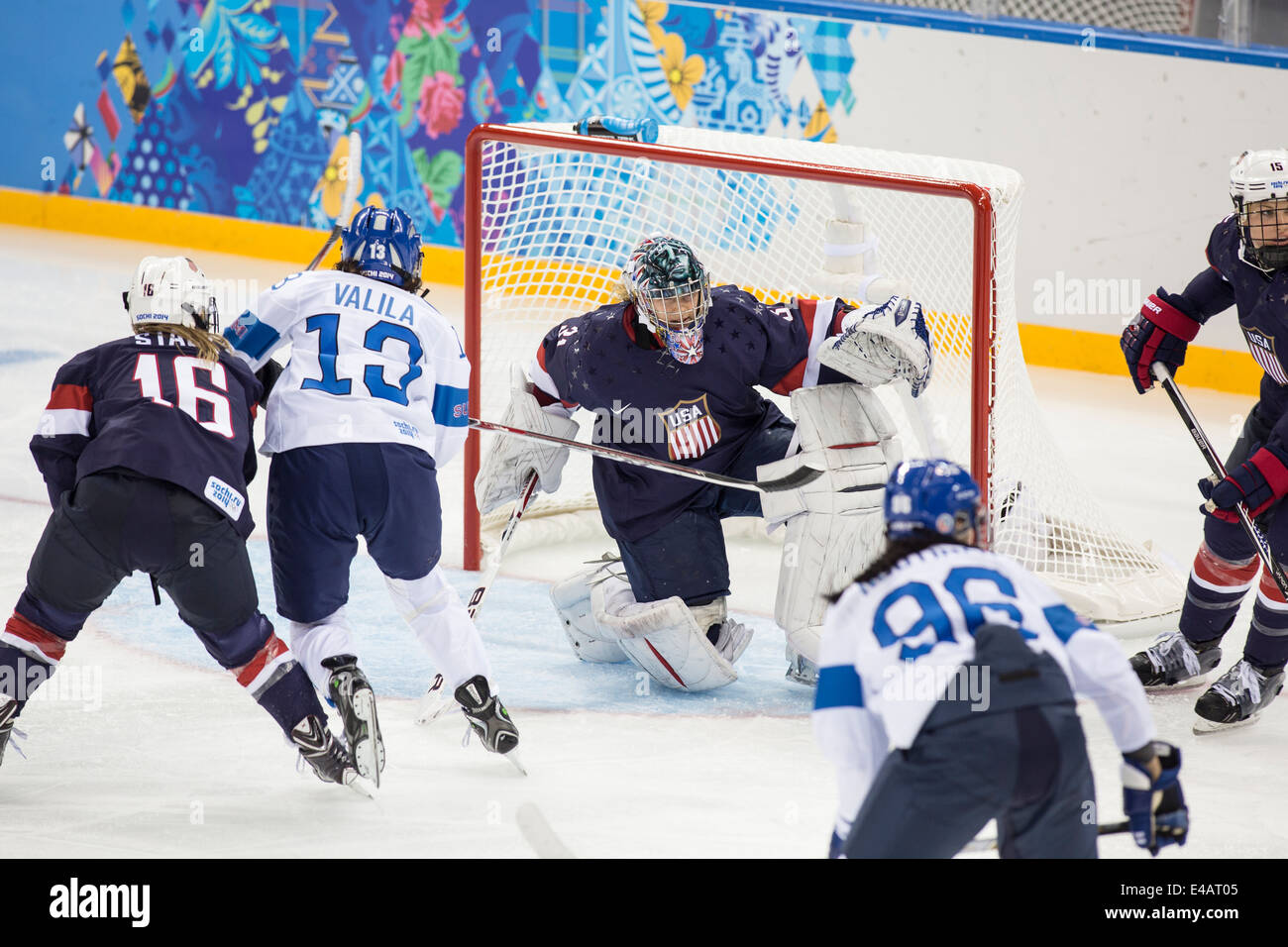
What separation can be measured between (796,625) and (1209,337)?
3814 mm

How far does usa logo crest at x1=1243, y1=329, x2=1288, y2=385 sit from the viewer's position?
12.5ft

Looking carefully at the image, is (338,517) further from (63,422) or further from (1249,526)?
(1249,526)

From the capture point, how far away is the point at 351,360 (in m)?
3.49

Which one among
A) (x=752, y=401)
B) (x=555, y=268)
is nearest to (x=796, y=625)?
(x=752, y=401)

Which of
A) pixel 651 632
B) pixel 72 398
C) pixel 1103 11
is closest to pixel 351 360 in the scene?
pixel 72 398

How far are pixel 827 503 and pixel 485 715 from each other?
3.04 feet

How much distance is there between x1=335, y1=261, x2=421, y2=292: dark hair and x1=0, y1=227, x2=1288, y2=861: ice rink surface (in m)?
0.99

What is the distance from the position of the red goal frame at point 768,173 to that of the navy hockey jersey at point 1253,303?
469 millimetres

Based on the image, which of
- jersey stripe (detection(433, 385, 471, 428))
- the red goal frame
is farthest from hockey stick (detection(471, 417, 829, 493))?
jersey stripe (detection(433, 385, 471, 428))

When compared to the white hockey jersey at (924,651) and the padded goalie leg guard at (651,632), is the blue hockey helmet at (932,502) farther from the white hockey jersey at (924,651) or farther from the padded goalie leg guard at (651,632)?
the padded goalie leg guard at (651,632)

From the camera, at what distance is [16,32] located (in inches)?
364

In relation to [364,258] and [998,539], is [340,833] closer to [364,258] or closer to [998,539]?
[364,258]

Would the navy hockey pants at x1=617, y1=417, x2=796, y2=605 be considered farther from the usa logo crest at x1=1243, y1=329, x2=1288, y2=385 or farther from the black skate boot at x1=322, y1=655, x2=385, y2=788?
the usa logo crest at x1=1243, y1=329, x2=1288, y2=385

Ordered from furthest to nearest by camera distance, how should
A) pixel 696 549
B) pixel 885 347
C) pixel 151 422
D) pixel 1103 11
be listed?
pixel 1103 11 < pixel 696 549 < pixel 885 347 < pixel 151 422
